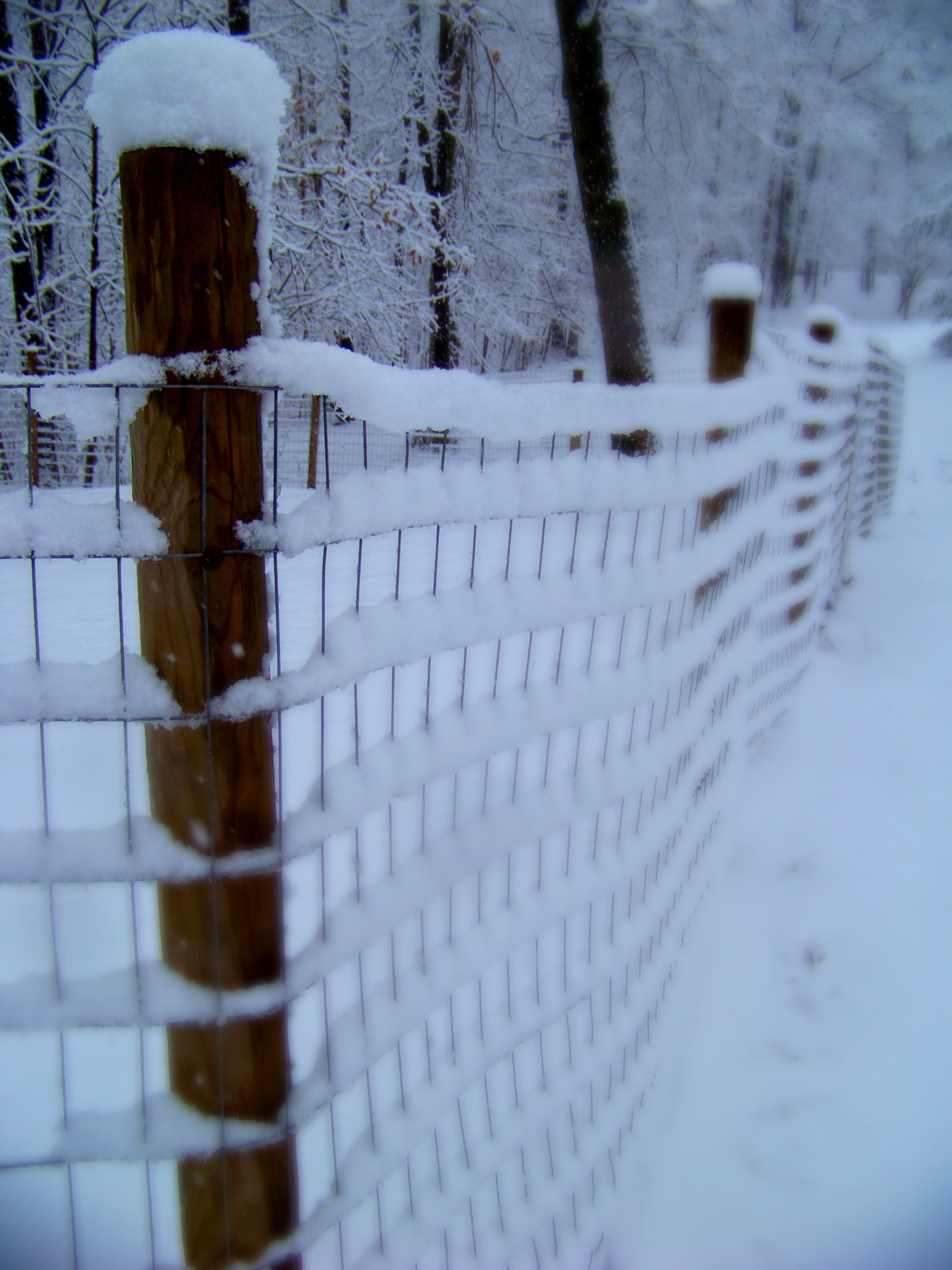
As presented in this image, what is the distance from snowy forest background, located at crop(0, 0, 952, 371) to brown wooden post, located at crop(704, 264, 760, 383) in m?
6.25

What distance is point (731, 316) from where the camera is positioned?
110 inches

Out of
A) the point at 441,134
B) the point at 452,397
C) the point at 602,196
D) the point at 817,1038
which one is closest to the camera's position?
the point at 452,397

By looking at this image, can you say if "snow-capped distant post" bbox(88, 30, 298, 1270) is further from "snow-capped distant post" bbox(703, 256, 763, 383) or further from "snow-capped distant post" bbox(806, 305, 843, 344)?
"snow-capped distant post" bbox(806, 305, 843, 344)

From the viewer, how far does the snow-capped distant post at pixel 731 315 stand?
2771 mm

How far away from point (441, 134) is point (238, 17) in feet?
14.4

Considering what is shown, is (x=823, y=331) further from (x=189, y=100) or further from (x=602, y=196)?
(x=189, y=100)

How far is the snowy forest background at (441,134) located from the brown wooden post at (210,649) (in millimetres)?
7695

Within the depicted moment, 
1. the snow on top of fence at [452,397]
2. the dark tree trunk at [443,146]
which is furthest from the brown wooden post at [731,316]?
the dark tree trunk at [443,146]

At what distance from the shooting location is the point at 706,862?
2619 mm

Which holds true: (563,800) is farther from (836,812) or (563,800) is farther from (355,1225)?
(836,812)

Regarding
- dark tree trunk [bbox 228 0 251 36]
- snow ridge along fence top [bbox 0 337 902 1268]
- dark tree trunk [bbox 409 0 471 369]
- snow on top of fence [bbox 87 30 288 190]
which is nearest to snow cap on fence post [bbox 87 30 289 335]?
snow on top of fence [bbox 87 30 288 190]

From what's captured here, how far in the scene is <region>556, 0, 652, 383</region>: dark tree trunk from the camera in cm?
862

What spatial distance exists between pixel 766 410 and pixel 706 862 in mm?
1541

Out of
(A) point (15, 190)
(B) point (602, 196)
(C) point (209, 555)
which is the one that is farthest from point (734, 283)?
(A) point (15, 190)
